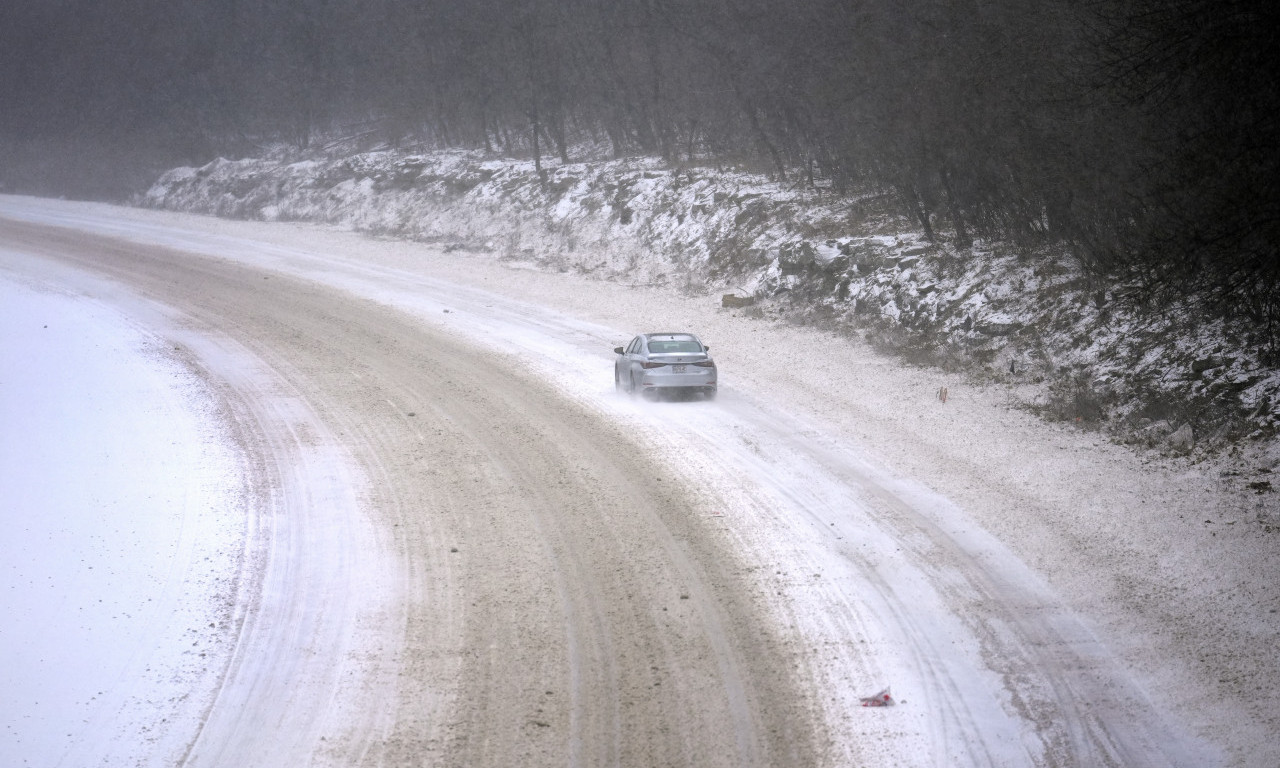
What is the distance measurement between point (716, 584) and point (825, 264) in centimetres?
1479

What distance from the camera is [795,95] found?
2917 cm

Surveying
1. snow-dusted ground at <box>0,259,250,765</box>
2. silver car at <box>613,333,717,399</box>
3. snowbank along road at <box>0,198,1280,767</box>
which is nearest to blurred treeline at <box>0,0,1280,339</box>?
snowbank along road at <box>0,198,1280,767</box>

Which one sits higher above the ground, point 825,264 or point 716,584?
point 825,264

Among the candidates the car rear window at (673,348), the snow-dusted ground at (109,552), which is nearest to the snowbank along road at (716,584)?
the snow-dusted ground at (109,552)

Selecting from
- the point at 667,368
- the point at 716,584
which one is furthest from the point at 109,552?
the point at 667,368

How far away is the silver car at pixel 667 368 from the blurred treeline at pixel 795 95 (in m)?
7.29

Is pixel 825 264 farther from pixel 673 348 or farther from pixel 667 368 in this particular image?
pixel 667 368

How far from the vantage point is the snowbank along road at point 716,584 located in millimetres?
7746

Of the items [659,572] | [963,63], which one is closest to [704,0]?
[963,63]

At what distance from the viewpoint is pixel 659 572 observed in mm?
10727

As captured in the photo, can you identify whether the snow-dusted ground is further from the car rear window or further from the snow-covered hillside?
the snow-covered hillside

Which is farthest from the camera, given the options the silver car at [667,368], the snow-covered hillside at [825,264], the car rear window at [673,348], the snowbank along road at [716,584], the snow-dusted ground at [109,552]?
the car rear window at [673,348]

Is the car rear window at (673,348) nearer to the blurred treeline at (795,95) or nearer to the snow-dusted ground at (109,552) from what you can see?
the blurred treeline at (795,95)

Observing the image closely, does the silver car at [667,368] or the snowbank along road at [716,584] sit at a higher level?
the silver car at [667,368]
